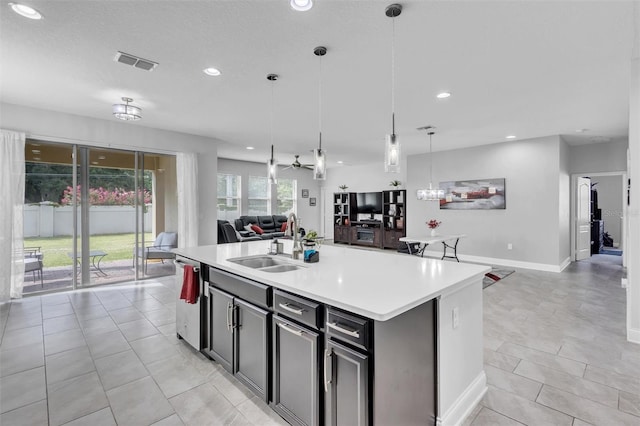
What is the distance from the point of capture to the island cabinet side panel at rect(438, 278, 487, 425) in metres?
1.74

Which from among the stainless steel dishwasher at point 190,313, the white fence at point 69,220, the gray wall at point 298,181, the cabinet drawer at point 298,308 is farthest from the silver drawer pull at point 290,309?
the gray wall at point 298,181

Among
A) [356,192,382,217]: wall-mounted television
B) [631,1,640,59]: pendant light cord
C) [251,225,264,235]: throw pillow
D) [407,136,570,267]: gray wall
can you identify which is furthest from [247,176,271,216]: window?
[631,1,640,59]: pendant light cord

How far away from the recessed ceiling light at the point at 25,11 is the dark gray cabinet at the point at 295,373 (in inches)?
106

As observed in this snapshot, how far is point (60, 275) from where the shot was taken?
4.63 meters

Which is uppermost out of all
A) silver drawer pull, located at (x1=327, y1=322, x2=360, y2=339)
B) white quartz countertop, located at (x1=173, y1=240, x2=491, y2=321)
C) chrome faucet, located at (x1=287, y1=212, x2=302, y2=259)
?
chrome faucet, located at (x1=287, y1=212, x2=302, y2=259)

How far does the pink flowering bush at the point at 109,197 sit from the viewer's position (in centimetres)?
464

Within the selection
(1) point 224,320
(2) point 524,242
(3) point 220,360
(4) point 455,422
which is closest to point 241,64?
(1) point 224,320

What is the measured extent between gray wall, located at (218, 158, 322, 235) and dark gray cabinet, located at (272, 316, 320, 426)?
25.6 ft

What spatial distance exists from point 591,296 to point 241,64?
18.0 ft

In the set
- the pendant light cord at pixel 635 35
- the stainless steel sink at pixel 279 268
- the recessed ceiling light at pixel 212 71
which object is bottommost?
the stainless steel sink at pixel 279 268

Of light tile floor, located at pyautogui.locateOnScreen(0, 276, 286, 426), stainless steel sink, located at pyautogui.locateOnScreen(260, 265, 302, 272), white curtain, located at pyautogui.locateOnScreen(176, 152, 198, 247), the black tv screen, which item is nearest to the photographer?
light tile floor, located at pyautogui.locateOnScreen(0, 276, 286, 426)

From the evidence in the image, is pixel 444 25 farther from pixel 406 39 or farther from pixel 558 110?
pixel 558 110

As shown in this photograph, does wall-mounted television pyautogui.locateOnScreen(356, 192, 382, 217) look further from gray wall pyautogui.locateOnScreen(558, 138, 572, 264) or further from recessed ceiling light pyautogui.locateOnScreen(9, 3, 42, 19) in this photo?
recessed ceiling light pyautogui.locateOnScreen(9, 3, 42, 19)

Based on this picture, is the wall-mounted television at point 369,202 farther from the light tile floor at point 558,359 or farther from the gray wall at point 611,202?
the gray wall at point 611,202
